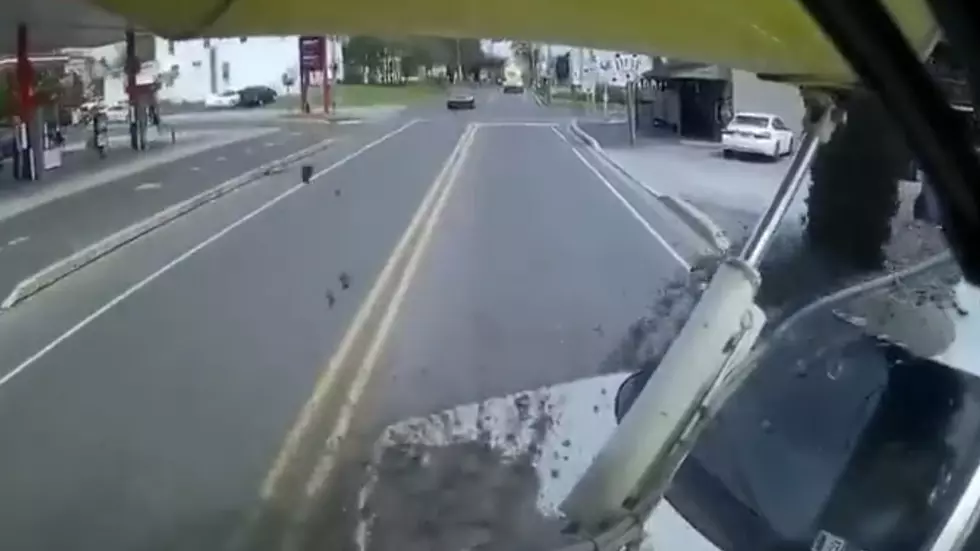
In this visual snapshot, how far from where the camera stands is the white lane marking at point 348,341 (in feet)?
9.74

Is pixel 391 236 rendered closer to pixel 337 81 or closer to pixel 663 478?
pixel 337 81

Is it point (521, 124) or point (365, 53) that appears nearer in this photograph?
point (365, 53)

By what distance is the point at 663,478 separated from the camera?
2.02 m

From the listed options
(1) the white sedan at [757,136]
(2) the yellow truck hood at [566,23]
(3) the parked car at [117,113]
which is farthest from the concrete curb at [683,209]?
(3) the parked car at [117,113]

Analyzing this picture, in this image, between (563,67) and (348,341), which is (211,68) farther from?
(348,341)

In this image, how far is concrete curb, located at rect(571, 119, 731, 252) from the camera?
3.34 m

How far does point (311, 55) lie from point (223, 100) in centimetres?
33

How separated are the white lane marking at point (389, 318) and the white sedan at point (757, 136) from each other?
106cm

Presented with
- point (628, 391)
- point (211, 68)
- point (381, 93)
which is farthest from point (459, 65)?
point (628, 391)

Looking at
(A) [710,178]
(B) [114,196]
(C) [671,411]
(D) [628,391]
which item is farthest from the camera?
(B) [114,196]

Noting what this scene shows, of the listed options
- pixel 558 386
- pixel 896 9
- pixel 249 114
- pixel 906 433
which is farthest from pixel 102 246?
pixel 896 9

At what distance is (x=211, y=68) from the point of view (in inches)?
125

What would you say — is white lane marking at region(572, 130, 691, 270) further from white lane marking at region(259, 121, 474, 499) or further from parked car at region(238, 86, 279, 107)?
parked car at region(238, 86, 279, 107)

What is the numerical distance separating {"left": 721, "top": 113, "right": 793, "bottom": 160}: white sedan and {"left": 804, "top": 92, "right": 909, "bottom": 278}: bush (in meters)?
0.10
